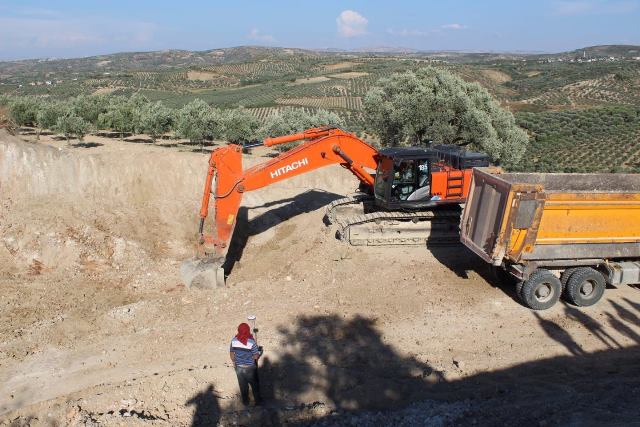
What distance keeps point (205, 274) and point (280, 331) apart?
2654 millimetres

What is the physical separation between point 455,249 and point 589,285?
3552 millimetres

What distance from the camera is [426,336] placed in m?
9.23

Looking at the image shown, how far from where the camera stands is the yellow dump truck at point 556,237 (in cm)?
949

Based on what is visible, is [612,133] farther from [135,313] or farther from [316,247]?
[135,313]

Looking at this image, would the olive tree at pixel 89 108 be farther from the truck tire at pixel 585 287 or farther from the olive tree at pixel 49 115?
the truck tire at pixel 585 287

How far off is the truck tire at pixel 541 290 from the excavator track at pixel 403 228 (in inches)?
133

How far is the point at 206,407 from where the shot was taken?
295 inches

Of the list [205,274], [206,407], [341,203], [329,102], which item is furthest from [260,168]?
[329,102]

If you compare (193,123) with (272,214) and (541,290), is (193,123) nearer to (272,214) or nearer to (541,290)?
(272,214)

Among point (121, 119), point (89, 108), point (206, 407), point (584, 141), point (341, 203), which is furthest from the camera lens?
point (584, 141)

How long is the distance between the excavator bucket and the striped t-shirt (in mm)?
4334

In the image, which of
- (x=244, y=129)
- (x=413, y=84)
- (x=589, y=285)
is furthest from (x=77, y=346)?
(x=244, y=129)

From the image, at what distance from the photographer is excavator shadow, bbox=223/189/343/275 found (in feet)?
48.2

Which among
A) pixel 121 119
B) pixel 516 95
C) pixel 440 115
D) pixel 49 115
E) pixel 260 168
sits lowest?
pixel 516 95
